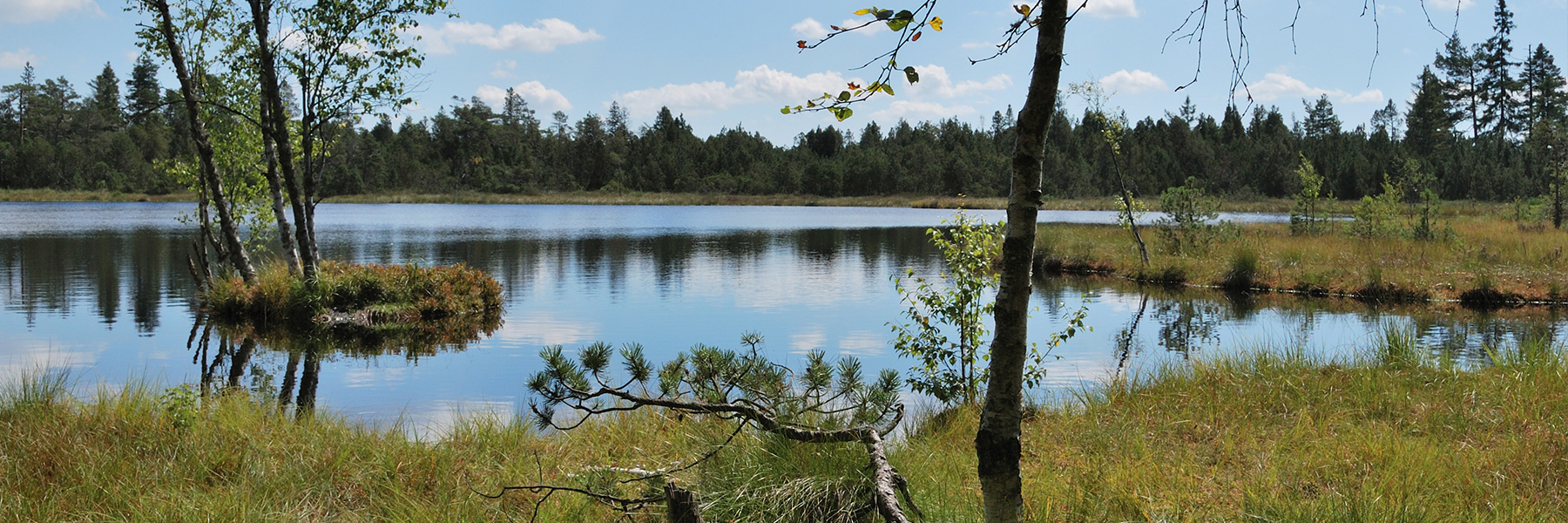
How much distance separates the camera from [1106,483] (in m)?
5.12

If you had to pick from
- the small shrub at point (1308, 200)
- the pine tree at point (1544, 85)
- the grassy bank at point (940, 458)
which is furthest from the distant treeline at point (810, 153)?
the grassy bank at point (940, 458)

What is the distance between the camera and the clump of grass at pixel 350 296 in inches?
674

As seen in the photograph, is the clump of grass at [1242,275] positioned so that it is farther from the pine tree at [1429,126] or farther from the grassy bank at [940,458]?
the pine tree at [1429,126]

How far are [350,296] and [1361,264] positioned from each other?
21.6m

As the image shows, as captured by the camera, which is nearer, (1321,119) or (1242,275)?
(1242,275)

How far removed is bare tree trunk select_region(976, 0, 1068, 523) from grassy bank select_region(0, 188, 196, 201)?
9838 cm

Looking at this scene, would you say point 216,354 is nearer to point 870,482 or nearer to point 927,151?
point 870,482

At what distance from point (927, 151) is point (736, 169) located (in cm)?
2422

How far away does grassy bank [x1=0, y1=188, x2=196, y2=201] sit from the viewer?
8544cm

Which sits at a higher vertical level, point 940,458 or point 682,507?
point 682,507

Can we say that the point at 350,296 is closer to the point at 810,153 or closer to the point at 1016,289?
the point at 1016,289

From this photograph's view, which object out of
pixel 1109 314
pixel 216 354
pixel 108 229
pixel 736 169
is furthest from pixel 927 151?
pixel 216 354

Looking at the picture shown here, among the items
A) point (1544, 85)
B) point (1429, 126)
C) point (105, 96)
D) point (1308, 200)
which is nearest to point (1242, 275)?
point (1308, 200)

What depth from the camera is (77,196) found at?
87.4 meters
